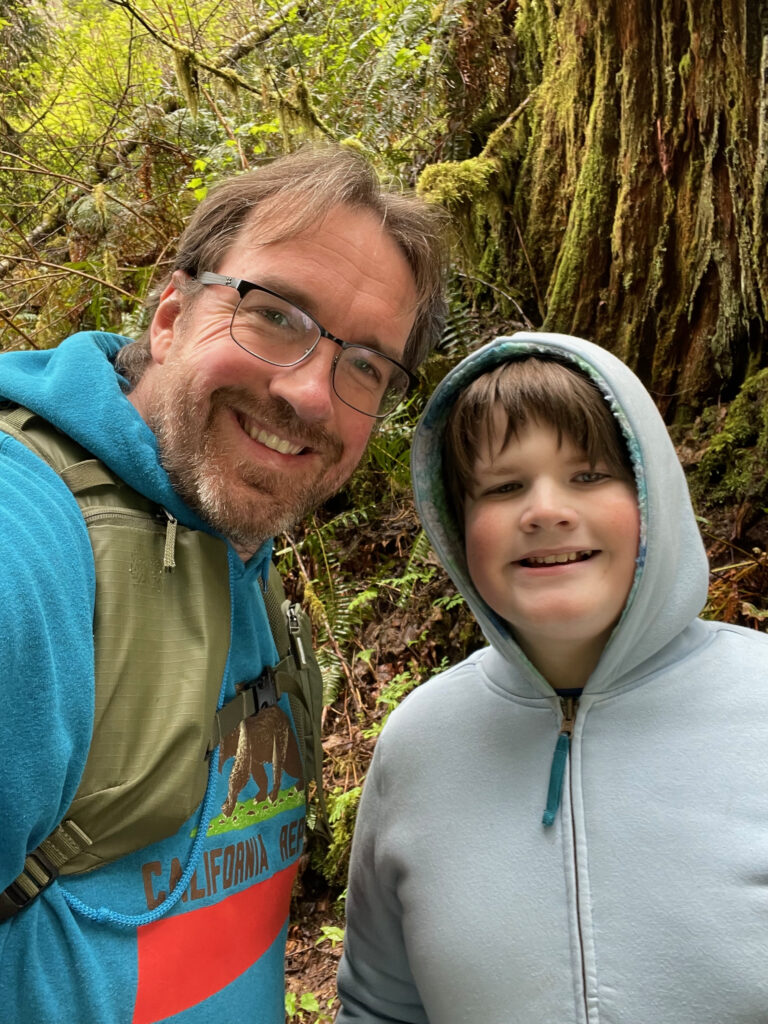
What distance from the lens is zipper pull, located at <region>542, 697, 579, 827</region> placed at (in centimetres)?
143

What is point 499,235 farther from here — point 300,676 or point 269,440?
point 300,676

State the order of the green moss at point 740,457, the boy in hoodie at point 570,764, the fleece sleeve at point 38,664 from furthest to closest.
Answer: the green moss at point 740,457 < the boy in hoodie at point 570,764 < the fleece sleeve at point 38,664

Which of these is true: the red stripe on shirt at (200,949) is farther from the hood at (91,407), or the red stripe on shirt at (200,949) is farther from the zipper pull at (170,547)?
the hood at (91,407)

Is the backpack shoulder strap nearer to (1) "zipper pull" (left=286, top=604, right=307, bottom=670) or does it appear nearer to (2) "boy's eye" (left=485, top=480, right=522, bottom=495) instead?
(1) "zipper pull" (left=286, top=604, right=307, bottom=670)

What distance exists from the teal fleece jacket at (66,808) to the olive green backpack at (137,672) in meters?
0.04

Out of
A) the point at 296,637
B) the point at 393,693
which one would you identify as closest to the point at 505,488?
the point at 296,637

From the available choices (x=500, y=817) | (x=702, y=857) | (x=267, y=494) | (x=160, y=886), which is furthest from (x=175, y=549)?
(x=702, y=857)

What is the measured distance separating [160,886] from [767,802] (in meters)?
1.21

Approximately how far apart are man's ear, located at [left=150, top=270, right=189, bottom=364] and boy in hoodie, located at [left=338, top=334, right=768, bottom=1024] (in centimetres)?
83

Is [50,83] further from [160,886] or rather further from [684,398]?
[160,886]

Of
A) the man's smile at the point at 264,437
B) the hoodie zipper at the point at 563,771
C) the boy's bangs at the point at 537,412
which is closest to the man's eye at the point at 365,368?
the man's smile at the point at 264,437

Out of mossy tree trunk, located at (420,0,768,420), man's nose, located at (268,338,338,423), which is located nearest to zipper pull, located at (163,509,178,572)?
man's nose, located at (268,338,338,423)

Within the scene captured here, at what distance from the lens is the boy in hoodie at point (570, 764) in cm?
128

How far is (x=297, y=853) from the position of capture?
6.33ft
